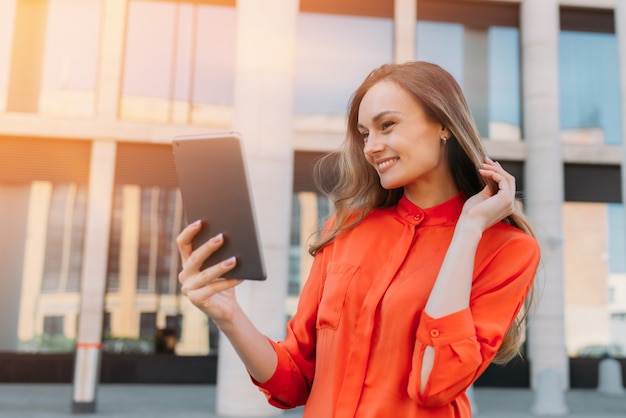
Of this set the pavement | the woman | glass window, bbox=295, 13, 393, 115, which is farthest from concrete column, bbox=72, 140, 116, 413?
the woman

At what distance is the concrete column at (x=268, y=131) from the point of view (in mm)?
9227

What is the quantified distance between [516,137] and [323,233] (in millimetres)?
12808

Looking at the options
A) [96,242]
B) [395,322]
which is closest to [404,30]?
[96,242]

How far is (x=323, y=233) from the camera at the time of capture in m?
2.13

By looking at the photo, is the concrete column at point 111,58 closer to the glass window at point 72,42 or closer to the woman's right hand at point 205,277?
the glass window at point 72,42

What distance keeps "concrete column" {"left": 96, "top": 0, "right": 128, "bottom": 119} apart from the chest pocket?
11852 millimetres

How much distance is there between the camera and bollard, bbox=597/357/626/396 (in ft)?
41.5

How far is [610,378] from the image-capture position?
12711mm

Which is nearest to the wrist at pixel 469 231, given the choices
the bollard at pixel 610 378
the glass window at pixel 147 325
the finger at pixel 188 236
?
the finger at pixel 188 236

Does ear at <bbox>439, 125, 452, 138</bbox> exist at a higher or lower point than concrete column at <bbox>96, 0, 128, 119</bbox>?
lower

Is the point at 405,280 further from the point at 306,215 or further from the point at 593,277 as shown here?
the point at 593,277

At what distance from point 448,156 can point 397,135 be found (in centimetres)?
24

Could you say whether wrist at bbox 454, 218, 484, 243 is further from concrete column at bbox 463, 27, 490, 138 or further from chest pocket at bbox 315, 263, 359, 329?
concrete column at bbox 463, 27, 490, 138

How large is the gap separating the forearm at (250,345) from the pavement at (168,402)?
7.66 meters
